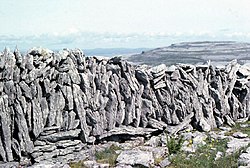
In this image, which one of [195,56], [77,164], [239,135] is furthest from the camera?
[195,56]

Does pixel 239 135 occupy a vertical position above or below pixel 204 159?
below

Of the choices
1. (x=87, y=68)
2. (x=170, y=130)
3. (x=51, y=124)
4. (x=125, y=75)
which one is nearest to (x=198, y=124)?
(x=170, y=130)

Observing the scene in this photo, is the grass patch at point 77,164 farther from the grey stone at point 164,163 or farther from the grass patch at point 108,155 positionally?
the grey stone at point 164,163

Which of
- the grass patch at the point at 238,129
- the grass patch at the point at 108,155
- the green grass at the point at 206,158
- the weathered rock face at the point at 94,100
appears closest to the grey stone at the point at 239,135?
the grass patch at the point at 238,129

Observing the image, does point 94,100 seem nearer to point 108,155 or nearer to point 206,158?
point 108,155

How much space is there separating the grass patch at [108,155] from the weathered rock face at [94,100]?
1.02 m

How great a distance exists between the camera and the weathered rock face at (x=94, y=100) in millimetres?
18891

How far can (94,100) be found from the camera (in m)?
21.0

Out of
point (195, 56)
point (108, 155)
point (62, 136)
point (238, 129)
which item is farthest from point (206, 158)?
point (195, 56)

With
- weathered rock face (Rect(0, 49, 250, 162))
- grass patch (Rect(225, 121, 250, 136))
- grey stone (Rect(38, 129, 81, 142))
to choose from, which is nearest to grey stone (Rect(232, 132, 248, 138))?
grass patch (Rect(225, 121, 250, 136))

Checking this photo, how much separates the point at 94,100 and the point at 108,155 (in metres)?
3.18

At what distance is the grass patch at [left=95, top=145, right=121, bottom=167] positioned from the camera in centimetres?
1845

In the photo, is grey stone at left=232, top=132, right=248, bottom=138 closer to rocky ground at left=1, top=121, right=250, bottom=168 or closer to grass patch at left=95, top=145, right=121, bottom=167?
rocky ground at left=1, top=121, right=250, bottom=168

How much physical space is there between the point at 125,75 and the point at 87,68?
2.22 metres
